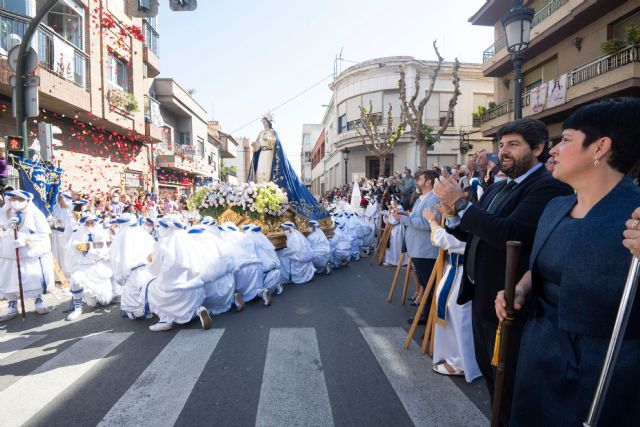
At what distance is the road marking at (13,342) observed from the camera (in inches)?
171

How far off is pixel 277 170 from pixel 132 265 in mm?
4266

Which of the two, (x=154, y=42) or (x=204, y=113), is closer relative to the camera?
(x=154, y=42)

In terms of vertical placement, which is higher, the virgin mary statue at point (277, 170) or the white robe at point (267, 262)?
the virgin mary statue at point (277, 170)

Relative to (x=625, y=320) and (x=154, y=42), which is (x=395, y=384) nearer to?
(x=625, y=320)

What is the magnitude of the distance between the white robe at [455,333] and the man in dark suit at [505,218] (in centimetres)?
96

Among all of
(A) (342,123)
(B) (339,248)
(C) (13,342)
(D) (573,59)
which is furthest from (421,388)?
(A) (342,123)

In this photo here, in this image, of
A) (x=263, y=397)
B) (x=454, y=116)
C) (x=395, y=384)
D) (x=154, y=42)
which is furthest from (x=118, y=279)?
(x=454, y=116)

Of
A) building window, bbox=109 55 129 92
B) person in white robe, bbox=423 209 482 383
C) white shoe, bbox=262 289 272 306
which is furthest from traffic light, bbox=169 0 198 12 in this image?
building window, bbox=109 55 129 92

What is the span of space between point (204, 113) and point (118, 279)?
2654cm

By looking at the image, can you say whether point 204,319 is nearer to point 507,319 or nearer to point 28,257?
point 28,257

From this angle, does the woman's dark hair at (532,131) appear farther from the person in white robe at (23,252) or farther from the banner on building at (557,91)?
the banner on building at (557,91)

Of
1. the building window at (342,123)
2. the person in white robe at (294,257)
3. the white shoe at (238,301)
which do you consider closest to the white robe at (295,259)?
the person in white robe at (294,257)

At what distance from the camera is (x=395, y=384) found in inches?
136

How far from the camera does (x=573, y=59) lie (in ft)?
45.3
